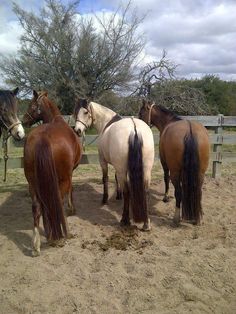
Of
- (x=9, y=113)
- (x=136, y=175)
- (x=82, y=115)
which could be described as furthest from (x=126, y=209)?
(x=9, y=113)

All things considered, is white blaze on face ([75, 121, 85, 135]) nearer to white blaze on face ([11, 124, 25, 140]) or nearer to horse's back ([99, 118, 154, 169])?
horse's back ([99, 118, 154, 169])

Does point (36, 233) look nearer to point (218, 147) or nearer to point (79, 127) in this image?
point (79, 127)

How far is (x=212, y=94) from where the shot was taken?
30594mm

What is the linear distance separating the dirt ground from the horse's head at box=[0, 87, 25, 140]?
1361 mm

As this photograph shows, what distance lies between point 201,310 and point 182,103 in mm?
16949

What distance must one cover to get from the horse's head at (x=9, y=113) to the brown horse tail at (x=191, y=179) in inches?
90.4

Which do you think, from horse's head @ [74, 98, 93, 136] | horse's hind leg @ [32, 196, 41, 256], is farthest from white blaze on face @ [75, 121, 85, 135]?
horse's hind leg @ [32, 196, 41, 256]

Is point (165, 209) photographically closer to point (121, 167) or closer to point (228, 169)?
point (121, 167)

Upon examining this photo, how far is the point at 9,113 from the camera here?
4785 mm

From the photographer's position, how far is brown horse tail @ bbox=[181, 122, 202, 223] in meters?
4.84

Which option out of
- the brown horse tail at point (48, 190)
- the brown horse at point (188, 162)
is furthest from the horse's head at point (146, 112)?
the brown horse tail at point (48, 190)

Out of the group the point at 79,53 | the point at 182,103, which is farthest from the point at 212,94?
the point at 79,53

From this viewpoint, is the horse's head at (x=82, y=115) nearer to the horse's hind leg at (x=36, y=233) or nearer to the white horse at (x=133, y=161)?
the white horse at (x=133, y=161)

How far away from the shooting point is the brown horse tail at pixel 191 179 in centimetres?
484
